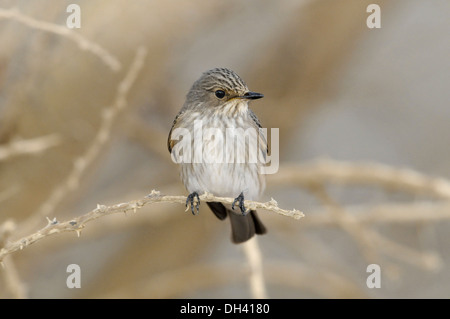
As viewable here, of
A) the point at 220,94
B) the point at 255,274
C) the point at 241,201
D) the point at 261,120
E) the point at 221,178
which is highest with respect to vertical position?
the point at 261,120

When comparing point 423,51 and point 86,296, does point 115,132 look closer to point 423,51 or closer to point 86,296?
point 86,296

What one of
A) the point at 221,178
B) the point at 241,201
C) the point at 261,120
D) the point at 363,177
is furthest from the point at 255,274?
the point at 261,120

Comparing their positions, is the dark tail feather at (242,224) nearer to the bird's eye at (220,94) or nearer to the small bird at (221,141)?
the small bird at (221,141)

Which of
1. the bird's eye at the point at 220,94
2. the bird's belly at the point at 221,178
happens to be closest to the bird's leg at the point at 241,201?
the bird's belly at the point at 221,178

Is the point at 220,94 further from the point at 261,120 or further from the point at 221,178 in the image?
the point at 261,120

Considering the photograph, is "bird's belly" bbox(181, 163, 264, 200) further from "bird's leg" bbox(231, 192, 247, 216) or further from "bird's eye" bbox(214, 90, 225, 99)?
"bird's eye" bbox(214, 90, 225, 99)

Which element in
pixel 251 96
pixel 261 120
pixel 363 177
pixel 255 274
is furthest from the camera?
pixel 261 120

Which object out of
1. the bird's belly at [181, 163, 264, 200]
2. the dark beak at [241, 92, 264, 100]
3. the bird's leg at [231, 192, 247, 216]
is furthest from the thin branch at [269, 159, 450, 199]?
the dark beak at [241, 92, 264, 100]
